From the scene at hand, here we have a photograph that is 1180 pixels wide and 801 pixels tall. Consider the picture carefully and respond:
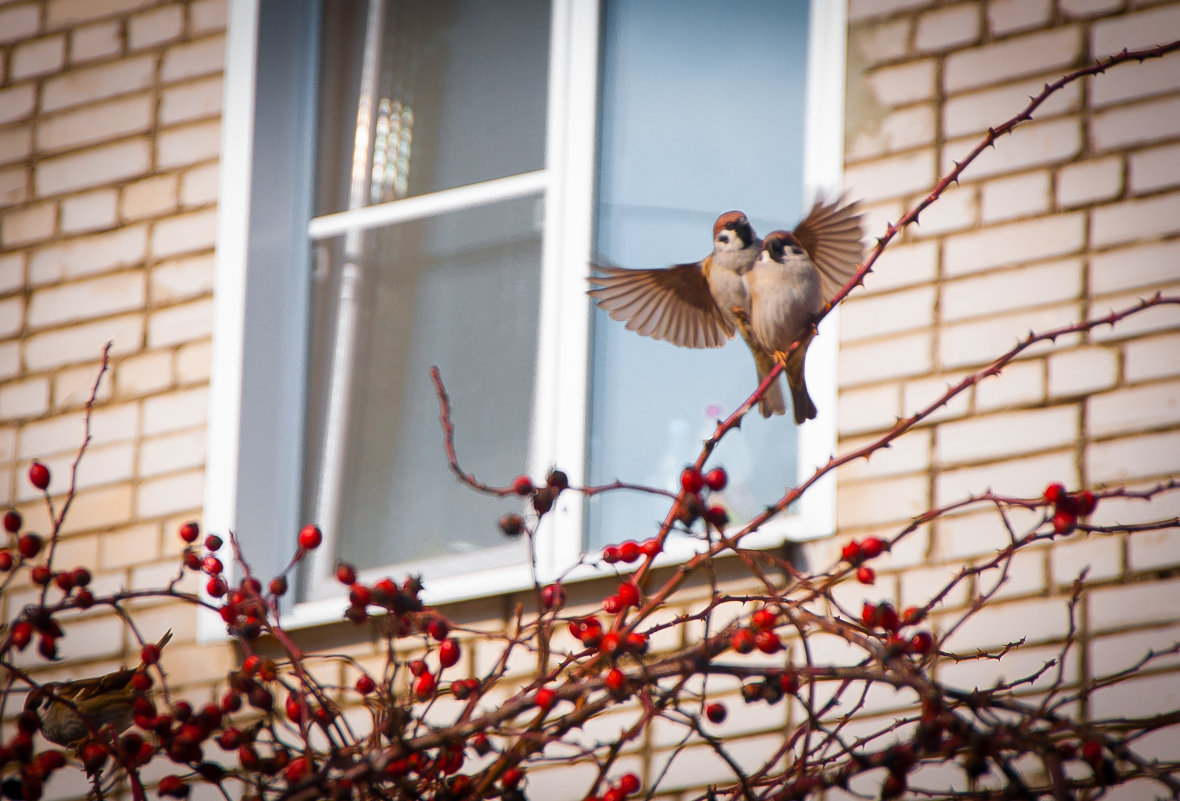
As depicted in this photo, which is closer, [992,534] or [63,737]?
[63,737]

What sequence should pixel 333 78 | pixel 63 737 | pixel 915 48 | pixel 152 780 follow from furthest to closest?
pixel 333 78
pixel 152 780
pixel 915 48
pixel 63 737

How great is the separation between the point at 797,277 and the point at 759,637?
2.80 ft

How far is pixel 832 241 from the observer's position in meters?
2.62

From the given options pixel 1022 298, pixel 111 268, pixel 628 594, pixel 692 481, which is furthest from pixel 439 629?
pixel 111 268

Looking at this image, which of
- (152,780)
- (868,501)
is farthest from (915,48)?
(152,780)

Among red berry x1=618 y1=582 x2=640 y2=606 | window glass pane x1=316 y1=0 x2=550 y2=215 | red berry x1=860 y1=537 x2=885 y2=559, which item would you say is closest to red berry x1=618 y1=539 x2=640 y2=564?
red berry x1=618 y1=582 x2=640 y2=606

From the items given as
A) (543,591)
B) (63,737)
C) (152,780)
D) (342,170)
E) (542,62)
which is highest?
(542,62)

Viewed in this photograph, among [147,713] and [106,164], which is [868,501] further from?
[106,164]

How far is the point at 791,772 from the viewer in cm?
176

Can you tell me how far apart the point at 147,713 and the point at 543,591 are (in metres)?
0.48

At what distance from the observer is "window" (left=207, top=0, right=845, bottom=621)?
3.25 metres

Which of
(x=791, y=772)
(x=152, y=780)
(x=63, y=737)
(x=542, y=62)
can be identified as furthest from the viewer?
(x=542, y=62)

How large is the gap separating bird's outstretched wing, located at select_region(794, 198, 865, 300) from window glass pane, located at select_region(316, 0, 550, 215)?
43.6 inches

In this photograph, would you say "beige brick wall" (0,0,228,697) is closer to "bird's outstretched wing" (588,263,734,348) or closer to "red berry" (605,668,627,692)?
"bird's outstretched wing" (588,263,734,348)
